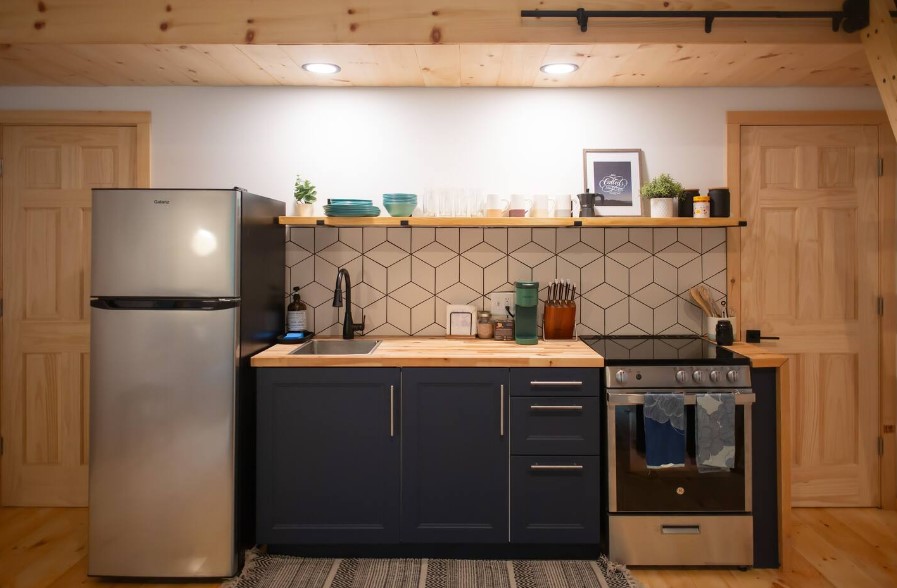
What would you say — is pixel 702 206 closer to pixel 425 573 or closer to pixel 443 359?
pixel 443 359

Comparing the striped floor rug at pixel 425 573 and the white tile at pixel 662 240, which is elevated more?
the white tile at pixel 662 240

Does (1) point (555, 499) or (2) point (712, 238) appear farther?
(2) point (712, 238)

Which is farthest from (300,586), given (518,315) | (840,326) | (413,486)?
(840,326)

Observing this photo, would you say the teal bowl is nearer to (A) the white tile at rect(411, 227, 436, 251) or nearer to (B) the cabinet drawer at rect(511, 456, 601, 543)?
(A) the white tile at rect(411, 227, 436, 251)

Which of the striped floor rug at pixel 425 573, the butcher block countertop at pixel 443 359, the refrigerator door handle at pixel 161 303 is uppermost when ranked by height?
the refrigerator door handle at pixel 161 303

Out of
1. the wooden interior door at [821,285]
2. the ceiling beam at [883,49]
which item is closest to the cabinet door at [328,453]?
the wooden interior door at [821,285]

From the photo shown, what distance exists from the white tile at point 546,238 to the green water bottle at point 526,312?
0.40 metres

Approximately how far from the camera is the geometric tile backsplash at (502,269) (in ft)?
10.7

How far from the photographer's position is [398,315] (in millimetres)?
3273

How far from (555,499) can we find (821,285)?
74.8 inches

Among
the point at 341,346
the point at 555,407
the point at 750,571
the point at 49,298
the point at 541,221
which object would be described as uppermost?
the point at 541,221

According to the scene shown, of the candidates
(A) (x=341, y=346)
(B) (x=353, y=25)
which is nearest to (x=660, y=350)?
(A) (x=341, y=346)

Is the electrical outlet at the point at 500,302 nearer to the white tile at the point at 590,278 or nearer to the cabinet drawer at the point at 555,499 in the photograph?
the white tile at the point at 590,278

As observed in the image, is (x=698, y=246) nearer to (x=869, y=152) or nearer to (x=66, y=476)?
(x=869, y=152)
